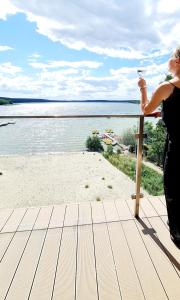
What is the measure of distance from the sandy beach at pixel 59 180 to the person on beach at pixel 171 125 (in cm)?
1034

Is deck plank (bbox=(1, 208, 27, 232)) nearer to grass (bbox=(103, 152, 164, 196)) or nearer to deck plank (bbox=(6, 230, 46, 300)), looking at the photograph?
deck plank (bbox=(6, 230, 46, 300))

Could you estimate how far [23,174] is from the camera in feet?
63.7

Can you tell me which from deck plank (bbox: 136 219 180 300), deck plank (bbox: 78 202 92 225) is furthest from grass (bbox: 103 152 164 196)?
deck plank (bbox: 136 219 180 300)

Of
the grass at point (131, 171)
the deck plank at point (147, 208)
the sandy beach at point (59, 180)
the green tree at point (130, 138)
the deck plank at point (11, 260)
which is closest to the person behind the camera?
the deck plank at point (11, 260)

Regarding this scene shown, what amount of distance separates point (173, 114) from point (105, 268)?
1.28 metres

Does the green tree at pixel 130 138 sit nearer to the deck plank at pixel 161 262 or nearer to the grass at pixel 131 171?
the deck plank at pixel 161 262

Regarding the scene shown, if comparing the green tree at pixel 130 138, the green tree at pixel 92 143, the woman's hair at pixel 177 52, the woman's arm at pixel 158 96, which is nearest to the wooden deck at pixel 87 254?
the green tree at pixel 130 138

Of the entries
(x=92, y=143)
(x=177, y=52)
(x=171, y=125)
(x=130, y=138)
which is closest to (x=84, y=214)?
(x=130, y=138)

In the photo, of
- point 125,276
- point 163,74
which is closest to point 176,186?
point 125,276

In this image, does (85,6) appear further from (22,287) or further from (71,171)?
(71,171)

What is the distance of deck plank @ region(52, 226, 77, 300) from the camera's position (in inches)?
69.8

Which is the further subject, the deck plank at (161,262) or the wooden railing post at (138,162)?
the wooden railing post at (138,162)

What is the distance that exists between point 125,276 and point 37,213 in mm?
1360

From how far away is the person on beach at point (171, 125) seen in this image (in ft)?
5.74
